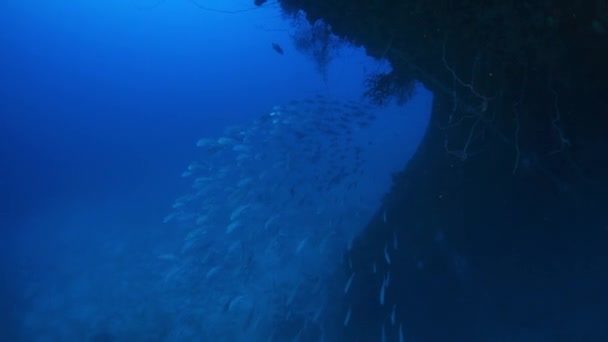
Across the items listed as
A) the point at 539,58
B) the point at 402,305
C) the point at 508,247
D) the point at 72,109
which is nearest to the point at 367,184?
the point at 402,305

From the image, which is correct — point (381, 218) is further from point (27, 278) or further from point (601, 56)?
point (27, 278)

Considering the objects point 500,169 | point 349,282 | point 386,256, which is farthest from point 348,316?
point 500,169

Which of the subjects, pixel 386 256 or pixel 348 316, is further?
pixel 348 316

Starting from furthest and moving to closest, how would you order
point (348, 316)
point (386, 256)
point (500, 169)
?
point (348, 316) → point (386, 256) → point (500, 169)

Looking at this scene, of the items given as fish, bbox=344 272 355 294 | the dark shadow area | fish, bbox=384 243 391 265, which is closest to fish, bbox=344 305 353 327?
fish, bbox=344 272 355 294

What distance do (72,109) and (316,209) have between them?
83.9 meters

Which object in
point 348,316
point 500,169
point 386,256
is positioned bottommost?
point 348,316

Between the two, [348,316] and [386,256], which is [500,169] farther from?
[348,316]

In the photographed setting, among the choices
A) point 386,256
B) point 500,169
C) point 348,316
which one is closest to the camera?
point 500,169

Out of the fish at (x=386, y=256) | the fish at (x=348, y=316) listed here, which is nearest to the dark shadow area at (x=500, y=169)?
the fish at (x=386, y=256)

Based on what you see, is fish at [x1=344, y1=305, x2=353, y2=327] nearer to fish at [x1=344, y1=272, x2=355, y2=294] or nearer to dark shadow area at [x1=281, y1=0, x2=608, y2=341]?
fish at [x1=344, y1=272, x2=355, y2=294]

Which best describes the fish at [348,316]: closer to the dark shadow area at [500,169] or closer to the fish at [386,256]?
the dark shadow area at [500,169]

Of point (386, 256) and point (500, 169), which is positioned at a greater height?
point (386, 256)

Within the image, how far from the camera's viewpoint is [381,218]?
33.3 ft
